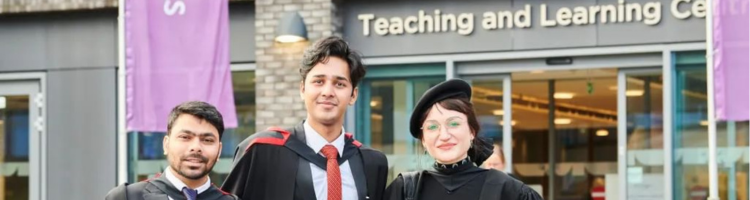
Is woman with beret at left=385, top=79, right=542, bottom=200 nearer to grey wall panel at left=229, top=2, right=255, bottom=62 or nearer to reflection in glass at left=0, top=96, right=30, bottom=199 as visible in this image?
grey wall panel at left=229, top=2, right=255, bottom=62

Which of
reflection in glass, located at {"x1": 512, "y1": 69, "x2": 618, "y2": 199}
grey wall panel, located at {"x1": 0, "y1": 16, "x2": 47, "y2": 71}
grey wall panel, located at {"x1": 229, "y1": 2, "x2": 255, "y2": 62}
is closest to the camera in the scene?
grey wall panel, located at {"x1": 229, "y1": 2, "x2": 255, "y2": 62}

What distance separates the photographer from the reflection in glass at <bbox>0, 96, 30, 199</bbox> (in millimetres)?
13430

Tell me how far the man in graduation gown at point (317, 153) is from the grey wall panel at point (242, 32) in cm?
693

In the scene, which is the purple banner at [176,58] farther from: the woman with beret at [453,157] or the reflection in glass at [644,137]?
the woman with beret at [453,157]

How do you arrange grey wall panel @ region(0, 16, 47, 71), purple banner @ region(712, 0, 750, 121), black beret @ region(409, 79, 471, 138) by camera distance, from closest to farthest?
black beret @ region(409, 79, 471, 138), purple banner @ region(712, 0, 750, 121), grey wall panel @ region(0, 16, 47, 71)

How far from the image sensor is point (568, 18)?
1143 cm

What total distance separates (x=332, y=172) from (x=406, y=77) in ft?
22.5

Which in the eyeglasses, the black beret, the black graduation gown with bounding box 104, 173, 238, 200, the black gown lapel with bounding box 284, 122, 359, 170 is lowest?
the black graduation gown with bounding box 104, 173, 238, 200

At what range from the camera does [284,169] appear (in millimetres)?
5438

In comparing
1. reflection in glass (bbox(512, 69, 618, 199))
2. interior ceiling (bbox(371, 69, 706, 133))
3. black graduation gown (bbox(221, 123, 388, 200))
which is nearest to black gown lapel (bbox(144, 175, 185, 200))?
black graduation gown (bbox(221, 123, 388, 200))

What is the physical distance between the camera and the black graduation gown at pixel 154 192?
5117mm

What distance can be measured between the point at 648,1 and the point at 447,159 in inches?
264

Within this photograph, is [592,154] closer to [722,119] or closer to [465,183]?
[722,119]

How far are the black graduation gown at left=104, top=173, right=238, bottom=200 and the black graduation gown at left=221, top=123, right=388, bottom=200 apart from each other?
259 millimetres
